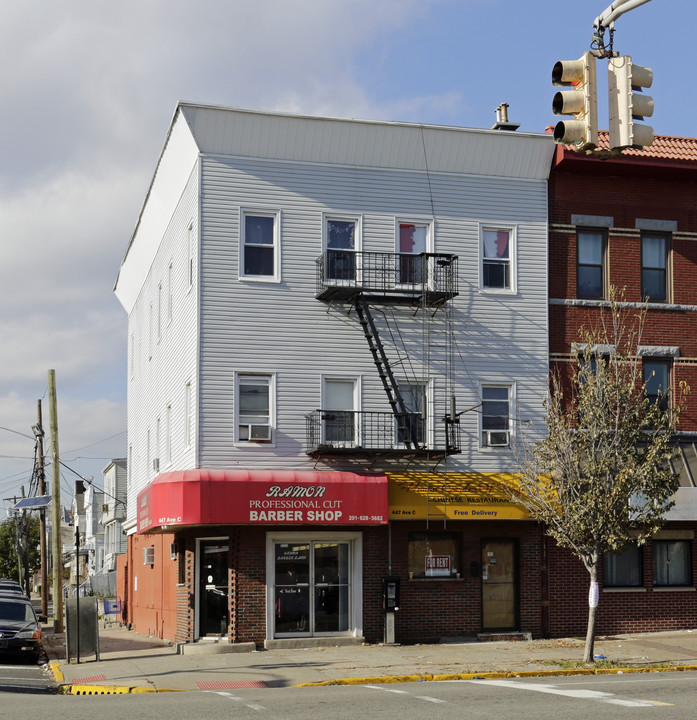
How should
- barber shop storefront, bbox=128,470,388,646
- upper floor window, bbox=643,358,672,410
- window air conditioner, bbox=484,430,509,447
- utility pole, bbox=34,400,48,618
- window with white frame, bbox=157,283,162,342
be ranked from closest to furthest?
1. barber shop storefront, bbox=128,470,388,646
2. window air conditioner, bbox=484,430,509,447
3. upper floor window, bbox=643,358,672,410
4. window with white frame, bbox=157,283,162,342
5. utility pole, bbox=34,400,48,618

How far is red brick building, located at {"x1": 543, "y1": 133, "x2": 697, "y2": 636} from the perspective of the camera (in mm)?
26359

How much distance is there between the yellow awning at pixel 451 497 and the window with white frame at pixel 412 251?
4.69 meters

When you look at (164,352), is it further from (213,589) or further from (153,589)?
(213,589)

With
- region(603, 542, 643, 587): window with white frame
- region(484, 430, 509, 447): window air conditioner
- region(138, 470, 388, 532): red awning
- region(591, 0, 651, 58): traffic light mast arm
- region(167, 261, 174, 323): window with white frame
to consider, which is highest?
region(167, 261, 174, 323): window with white frame

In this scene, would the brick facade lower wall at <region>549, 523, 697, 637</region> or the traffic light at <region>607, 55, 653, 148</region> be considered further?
the brick facade lower wall at <region>549, 523, 697, 637</region>

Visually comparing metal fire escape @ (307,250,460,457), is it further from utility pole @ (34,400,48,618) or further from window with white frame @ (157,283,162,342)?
utility pole @ (34,400,48,618)

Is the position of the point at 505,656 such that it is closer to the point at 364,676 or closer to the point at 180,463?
the point at 364,676

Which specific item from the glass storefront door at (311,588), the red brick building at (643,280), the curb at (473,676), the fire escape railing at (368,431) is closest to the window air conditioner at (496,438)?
the fire escape railing at (368,431)

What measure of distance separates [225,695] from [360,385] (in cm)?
1058

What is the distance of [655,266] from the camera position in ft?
90.8

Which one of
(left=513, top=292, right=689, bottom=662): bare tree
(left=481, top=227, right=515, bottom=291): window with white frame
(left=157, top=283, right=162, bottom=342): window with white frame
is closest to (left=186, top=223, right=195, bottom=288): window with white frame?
(left=157, top=283, right=162, bottom=342): window with white frame

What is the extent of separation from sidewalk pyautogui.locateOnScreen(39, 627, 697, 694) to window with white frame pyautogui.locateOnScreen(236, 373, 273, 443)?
480 centimetres

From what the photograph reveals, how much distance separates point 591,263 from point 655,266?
1747 millimetres

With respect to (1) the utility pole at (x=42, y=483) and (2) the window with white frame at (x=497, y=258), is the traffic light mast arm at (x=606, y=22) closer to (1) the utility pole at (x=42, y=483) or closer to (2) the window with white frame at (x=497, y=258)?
(2) the window with white frame at (x=497, y=258)
